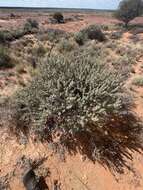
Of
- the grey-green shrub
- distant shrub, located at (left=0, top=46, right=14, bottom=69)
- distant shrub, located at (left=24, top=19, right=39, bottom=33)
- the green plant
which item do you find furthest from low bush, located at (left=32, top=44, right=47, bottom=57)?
the green plant

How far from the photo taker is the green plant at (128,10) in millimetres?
28584

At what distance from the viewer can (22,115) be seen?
538 cm

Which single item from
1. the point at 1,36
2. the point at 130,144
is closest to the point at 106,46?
the point at 1,36

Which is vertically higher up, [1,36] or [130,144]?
[130,144]

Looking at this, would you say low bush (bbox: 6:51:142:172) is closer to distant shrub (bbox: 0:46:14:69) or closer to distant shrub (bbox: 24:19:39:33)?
distant shrub (bbox: 0:46:14:69)

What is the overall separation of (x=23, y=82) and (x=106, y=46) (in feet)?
20.6

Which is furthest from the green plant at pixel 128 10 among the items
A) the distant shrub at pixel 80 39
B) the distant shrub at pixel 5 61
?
the distant shrub at pixel 5 61

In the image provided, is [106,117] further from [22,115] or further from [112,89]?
[22,115]

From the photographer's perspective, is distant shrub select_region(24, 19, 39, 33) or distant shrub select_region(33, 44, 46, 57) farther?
distant shrub select_region(24, 19, 39, 33)

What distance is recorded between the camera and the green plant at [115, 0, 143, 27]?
28584 mm

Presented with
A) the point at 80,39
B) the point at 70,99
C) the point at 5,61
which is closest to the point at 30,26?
the point at 80,39

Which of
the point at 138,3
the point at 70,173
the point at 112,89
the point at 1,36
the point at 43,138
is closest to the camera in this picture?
the point at 70,173

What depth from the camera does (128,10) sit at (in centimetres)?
2853

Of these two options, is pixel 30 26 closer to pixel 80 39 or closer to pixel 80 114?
pixel 80 39
